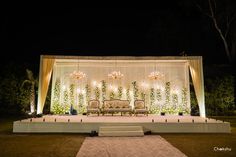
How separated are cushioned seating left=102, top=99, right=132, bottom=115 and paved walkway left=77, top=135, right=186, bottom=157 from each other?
11.9 feet

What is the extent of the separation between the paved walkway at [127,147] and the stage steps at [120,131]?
361 mm

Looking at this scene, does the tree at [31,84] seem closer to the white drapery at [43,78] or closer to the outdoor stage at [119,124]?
the white drapery at [43,78]

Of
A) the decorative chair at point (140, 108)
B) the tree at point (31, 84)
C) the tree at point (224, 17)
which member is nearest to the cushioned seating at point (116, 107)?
the decorative chair at point (140, 108)

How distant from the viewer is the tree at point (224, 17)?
15516 mm

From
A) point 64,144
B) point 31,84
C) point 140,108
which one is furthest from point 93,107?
point 64,144

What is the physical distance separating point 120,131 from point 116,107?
3.50 metres

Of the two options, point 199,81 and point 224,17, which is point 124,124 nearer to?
point 199,81

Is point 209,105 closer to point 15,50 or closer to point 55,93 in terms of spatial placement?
point 55,93

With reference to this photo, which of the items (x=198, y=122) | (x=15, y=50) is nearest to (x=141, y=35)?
(x=15, y=50)

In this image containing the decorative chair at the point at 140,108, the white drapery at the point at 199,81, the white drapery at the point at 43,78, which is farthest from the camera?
the decorative chair at the point at 140,108

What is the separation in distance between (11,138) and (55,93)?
5.24 metres

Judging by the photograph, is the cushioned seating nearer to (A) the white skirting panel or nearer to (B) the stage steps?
(A) the white skirting panel

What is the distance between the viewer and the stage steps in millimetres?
7352

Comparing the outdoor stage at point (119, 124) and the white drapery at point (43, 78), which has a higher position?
the white drapery at point (43, 78)
